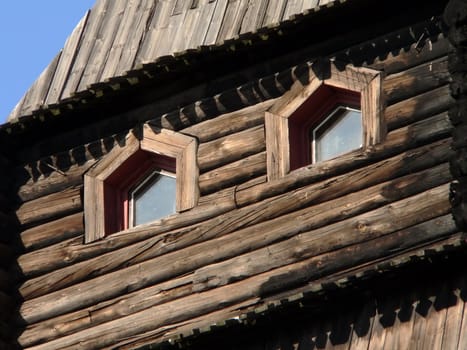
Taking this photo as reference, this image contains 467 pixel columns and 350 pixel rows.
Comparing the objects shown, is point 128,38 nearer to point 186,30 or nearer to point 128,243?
point 186,30

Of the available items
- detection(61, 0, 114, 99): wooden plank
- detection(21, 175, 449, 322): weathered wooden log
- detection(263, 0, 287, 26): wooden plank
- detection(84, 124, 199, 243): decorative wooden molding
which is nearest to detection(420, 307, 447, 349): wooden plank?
detection(21, 175, 449, 322): weathered wooden log

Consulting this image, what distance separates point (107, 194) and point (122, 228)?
1.12 feet

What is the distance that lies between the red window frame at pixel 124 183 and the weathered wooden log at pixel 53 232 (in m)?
0.27

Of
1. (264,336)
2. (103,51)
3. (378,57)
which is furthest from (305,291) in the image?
(103,51)

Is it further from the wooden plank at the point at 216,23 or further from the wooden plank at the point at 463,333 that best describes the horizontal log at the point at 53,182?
the wooden plank at the point at 463,333

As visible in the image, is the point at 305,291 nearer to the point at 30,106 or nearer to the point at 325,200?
the point at 325,200

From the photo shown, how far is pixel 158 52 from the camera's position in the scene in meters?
22.6

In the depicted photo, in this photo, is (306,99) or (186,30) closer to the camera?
(306,99)

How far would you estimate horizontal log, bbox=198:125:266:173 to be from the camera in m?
21.8

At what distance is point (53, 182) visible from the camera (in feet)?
75.3

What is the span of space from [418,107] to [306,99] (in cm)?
116

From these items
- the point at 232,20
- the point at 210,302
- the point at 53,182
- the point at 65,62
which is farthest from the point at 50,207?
the point at 232,20

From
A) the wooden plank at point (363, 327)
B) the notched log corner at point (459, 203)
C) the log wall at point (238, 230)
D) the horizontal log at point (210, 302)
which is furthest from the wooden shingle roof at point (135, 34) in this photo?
the wooden plank at point (363, 327)

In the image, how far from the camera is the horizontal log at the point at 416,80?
20656 mm
